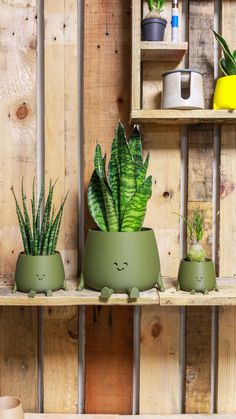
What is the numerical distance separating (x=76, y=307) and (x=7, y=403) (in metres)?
0.33

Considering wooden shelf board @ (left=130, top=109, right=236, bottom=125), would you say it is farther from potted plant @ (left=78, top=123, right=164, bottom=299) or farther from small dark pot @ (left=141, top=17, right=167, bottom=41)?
small dark pot @ (left=141, top=17, right=167, bottom=41)

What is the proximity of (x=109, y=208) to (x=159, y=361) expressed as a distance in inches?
21.5

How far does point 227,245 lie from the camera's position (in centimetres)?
140

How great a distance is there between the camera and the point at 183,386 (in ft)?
4.73

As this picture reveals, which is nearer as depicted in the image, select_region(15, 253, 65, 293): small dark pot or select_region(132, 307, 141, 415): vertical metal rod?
select_region(15, 253, 65, 293): small dark pot

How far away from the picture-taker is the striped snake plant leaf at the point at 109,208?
1.19 metres

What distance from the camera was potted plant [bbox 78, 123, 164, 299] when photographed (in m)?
1.16

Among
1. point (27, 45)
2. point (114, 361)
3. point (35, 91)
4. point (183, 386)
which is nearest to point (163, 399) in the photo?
point (183, 386)

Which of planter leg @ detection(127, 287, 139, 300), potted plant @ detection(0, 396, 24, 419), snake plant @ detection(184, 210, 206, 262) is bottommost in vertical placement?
potted plant @ detection(0, 396, 24, 419)

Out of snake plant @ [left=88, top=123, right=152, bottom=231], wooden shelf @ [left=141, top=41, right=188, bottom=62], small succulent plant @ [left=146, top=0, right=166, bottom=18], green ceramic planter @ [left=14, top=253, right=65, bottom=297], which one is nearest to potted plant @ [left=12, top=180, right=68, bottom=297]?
green ceramic planter @ [left=14, top=253, right=65, bottom=297]

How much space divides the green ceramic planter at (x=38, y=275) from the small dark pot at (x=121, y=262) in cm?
9

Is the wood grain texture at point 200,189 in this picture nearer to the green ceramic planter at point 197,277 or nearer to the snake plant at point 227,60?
the snake plant at point 227,60

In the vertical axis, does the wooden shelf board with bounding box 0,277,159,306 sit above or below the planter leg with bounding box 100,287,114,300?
below

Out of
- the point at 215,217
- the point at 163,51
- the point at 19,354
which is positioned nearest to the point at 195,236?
the point at 215,217
